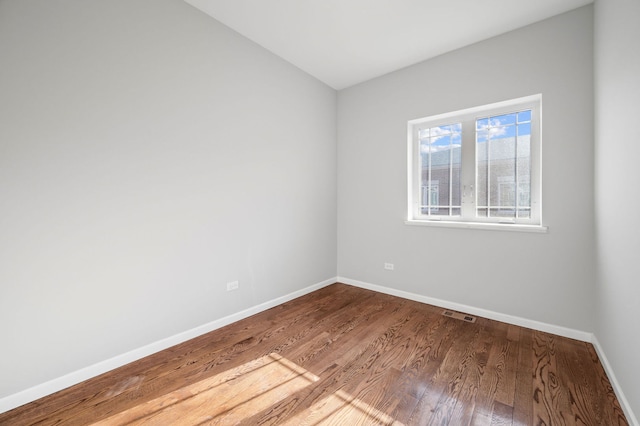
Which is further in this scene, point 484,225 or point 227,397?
point 484,225

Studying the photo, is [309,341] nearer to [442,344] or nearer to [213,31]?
[442,344]

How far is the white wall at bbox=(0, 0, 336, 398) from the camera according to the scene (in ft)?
5.38

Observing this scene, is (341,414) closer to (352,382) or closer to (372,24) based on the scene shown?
(352,382)

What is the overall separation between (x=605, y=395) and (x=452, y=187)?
84.3 inches

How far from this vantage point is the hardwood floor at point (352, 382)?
5.06ft

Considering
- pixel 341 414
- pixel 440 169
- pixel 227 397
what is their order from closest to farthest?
pixel 341 414 → pixel 227 397 → pixel 440 169

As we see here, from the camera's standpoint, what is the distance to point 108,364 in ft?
6.42

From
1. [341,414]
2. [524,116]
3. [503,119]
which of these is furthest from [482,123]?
[341,414]

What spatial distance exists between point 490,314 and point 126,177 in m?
3.68

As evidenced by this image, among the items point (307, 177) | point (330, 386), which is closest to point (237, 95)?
point (307, 177)

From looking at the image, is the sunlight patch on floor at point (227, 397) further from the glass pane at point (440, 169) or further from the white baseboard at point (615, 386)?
the glass pane at point (440, 169)

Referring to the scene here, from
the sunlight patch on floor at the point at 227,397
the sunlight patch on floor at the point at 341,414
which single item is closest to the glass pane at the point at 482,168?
the sunlight patch on floor at the point at 341,414

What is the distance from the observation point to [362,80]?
3.77m

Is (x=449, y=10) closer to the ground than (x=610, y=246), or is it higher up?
higher up
